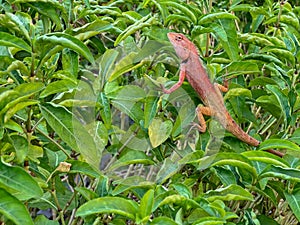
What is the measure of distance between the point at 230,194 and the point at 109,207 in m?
0.35

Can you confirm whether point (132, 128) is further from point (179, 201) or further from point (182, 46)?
point (179, 201)

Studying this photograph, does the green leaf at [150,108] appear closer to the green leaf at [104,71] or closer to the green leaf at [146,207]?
the green leaf at [104,71]

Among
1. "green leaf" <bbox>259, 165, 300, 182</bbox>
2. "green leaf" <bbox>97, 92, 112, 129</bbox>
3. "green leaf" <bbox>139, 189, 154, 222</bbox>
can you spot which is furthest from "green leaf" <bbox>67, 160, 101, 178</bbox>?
"green leaf" <bbox>259, 165, 300, 182</bbox>

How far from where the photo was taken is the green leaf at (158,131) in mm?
1617

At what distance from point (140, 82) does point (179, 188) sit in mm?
578

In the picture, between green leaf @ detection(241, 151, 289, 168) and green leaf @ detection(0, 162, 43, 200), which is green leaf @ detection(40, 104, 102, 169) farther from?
green leaf @ detection(241, 151, 289, 168)

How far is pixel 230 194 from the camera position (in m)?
1.45

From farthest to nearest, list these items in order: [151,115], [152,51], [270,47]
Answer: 1. [270,47]
2. [152,51]
3. [151,115]

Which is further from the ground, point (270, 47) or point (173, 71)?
point (270, 47)

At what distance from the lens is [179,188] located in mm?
1419

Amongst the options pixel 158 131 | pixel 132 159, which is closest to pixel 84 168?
pixel 132 159

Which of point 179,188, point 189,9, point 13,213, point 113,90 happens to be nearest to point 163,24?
point 189,9

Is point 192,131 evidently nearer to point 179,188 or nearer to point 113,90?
point 113,90

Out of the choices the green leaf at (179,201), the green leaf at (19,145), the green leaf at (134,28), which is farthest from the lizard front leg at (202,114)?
the green leaf at (19,145)
